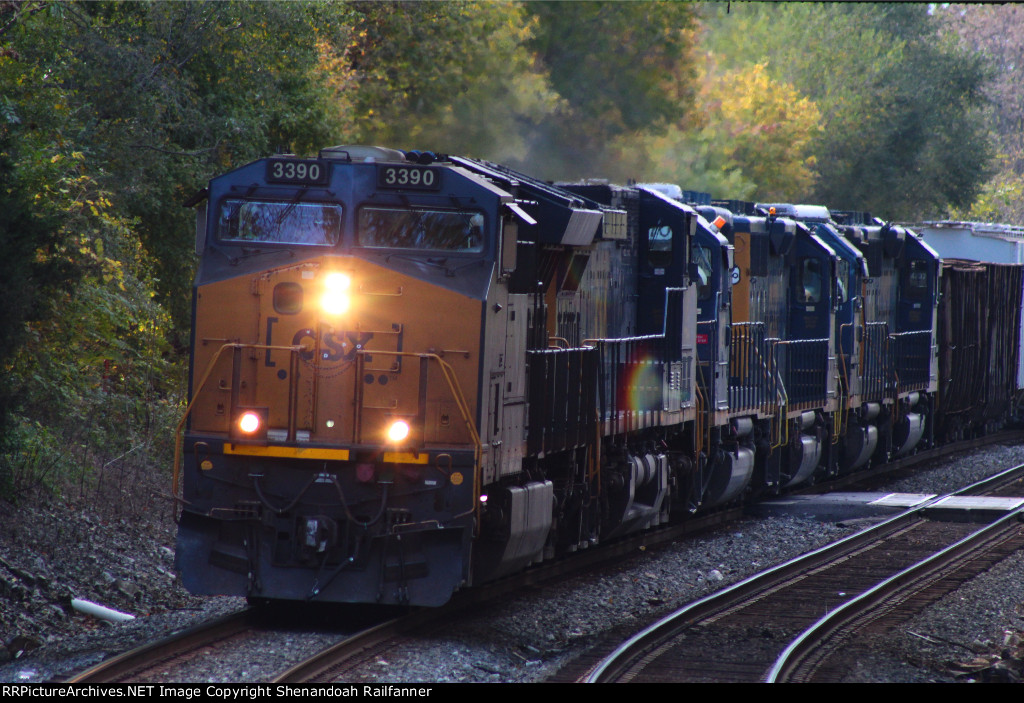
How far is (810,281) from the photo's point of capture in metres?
19.9

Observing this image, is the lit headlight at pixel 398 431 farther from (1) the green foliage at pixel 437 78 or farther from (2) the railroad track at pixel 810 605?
(1) the green foliage at pixel 437 78

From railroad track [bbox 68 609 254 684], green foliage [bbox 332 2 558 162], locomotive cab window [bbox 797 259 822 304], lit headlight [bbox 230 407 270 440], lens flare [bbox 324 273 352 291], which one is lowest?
railroad track [bbox 68 609 254 684]

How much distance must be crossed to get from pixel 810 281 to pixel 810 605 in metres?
9.24

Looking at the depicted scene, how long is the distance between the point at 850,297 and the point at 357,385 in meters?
13.5

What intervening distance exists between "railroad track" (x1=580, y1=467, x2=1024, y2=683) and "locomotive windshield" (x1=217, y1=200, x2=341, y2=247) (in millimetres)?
3640

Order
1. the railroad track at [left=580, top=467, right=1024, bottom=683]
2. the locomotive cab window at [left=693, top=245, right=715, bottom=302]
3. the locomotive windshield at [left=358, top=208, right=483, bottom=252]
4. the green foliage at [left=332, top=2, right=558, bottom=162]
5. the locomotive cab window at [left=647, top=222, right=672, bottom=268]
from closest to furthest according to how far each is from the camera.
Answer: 1. the railroad track at [left=580, top=467, right=1024, bottom=683]
2. the locomotive windshield at [left=358, top=208, right=483, bottom=252]
3. the locomotive cab window at [left=647, top=222, right=672, bottom=268]
4. the locomotive cab window at [left=693, top=245, right=715, bottom=302]
5. the green foliage at [left=332, top=2, right=558, bottom=162]

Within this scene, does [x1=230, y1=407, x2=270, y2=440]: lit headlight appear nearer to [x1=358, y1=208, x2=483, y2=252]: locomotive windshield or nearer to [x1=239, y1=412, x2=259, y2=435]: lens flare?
[x1=239, y1=412, x2=259, y2=435]: lens flare

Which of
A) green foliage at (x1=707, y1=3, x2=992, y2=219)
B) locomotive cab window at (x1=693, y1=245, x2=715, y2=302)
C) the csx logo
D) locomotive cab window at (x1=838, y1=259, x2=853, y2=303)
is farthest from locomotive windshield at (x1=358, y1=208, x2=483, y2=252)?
green foliage at (x1=707, y1=3, x2=992, y2=219)

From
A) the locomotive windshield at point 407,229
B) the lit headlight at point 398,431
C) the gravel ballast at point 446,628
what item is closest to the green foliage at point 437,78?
the gravel ballast at point 446,628

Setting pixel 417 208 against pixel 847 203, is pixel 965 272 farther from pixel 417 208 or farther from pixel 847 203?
pixel 847 203

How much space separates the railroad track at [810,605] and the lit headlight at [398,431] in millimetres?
2055

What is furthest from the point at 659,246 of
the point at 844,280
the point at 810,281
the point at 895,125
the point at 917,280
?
the point at 895,125

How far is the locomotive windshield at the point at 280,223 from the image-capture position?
952cm

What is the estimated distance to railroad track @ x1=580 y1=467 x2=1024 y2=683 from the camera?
8954 millimetres
